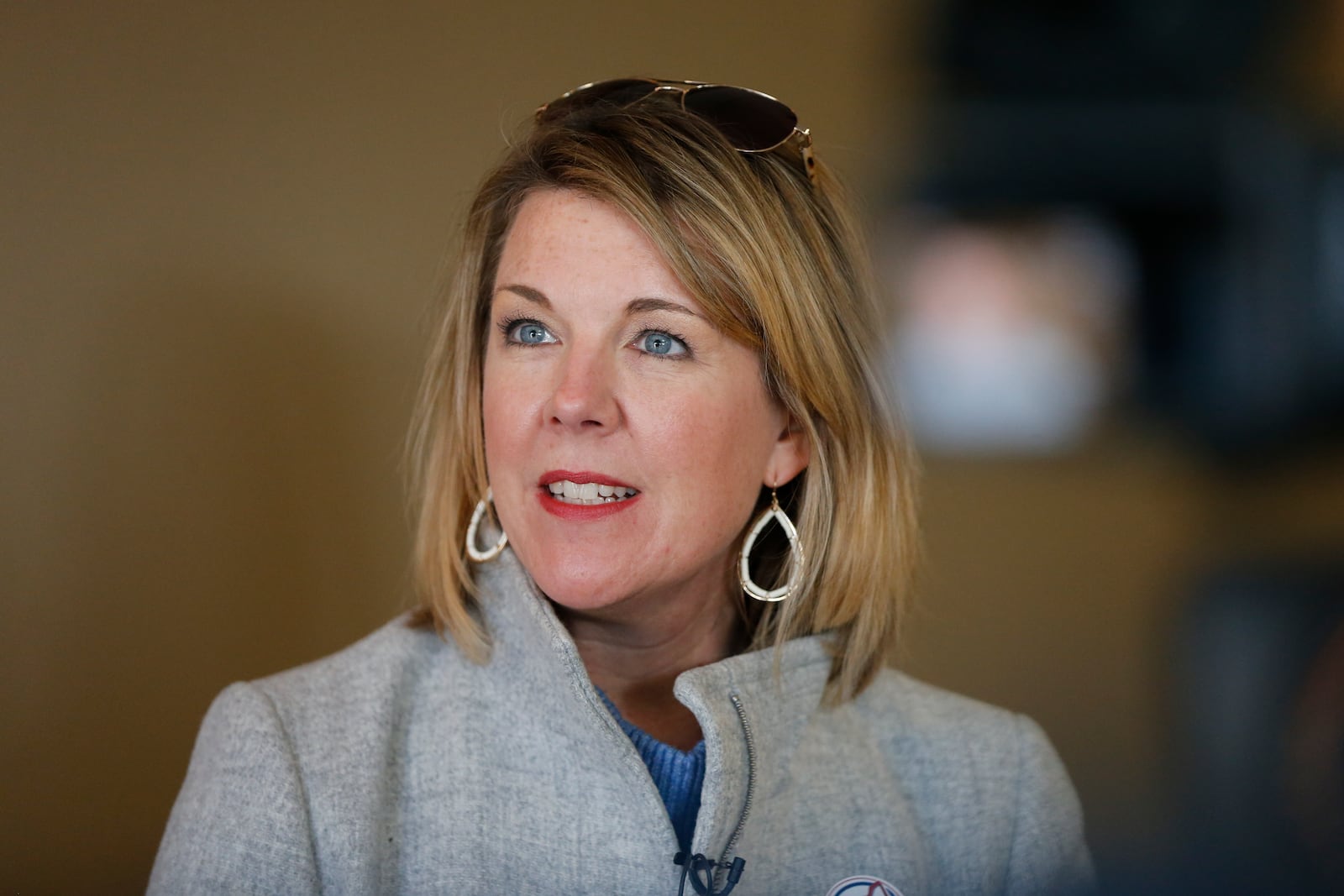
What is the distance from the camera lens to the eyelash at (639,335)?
130 centimetres

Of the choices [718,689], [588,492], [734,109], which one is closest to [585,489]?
[588,492]

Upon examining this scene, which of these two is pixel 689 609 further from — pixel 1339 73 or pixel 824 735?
pixel 1339 73

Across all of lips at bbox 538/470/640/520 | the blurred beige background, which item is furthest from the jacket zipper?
the blurred beige background

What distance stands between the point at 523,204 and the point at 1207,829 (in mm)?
1042

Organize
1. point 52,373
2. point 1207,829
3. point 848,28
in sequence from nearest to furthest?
point 1207,829 → point 52,373 → point 848,28

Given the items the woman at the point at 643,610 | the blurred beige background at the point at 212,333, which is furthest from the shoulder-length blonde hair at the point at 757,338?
the blurred beige background at the point at 212,333

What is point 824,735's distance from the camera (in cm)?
146

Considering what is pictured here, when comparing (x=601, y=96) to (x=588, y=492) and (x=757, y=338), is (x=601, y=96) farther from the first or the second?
(x=588, y=492)

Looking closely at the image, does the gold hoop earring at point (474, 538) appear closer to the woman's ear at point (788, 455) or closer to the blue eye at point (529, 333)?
the blue eye at point (529, 333)

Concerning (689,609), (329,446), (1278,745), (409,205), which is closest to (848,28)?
(409,205)

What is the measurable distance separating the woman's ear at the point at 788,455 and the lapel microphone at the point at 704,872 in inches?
17.3

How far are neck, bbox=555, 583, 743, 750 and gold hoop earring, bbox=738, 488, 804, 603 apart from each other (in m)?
0.07

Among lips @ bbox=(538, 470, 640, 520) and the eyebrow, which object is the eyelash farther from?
lips @ bbox=(538, 470, 640, 520)

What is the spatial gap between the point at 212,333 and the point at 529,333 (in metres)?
0.77
